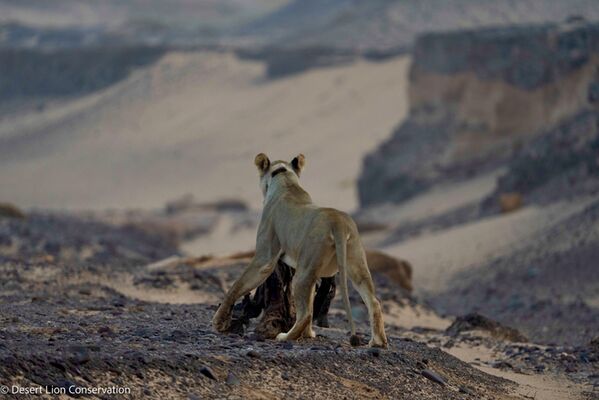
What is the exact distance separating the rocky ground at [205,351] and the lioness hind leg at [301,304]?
3.8 inches

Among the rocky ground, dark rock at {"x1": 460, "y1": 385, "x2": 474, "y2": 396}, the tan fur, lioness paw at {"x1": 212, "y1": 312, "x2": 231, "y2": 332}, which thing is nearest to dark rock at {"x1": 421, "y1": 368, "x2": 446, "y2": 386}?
the rocky ground

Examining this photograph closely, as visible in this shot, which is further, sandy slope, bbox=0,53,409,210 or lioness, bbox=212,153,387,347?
sandy slope, bbox=0,53,409,210

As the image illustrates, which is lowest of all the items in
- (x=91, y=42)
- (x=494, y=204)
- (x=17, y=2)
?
(x=494, y=204)

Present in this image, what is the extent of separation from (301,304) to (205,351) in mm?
763

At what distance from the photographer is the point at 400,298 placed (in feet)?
53.4

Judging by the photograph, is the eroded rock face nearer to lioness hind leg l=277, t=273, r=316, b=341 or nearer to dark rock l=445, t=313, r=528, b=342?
dark rock l=445, t=313, r=528, b=342

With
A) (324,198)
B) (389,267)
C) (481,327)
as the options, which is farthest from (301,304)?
(324,198)

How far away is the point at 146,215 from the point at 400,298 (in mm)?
25937

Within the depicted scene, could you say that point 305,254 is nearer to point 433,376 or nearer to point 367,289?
point 367,289

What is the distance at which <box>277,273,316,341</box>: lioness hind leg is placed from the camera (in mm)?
9078

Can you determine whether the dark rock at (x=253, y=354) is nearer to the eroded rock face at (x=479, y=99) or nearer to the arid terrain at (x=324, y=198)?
the arid terrain at (x=324, y=198)

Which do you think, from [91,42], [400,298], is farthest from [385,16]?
[400,298]

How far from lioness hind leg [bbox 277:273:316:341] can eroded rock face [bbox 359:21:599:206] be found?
2171cm

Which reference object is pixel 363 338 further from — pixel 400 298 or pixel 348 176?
pixel 348 176
